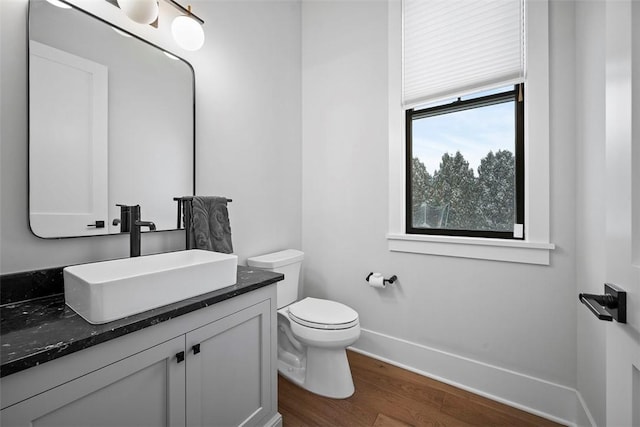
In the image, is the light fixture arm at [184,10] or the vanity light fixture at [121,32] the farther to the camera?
the light fixture arm at [184,10]

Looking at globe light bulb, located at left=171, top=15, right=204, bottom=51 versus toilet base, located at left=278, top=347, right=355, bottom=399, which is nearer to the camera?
globe light bulb, located at left=171, top=15, right=204, bottom=51

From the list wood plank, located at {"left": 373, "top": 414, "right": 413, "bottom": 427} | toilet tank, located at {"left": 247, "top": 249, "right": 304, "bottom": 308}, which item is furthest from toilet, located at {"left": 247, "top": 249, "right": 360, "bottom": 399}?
wood plank, located at {"left": 373, "top": 414, "right": 413, "bottom": 427}

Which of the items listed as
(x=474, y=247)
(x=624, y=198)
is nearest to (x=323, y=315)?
(x=474, y=247)

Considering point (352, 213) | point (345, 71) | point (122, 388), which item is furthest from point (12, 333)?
point (345, 71)

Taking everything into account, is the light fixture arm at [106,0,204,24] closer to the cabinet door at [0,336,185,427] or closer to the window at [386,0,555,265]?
the window at [386,0,555,265]

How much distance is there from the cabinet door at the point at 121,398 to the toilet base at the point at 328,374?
90 centimetres

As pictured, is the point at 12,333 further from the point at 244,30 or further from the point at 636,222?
the point at 244,30

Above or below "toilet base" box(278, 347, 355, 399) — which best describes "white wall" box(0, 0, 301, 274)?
above

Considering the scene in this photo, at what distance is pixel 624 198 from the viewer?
1.85ft

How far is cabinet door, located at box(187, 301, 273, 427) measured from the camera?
1021mm

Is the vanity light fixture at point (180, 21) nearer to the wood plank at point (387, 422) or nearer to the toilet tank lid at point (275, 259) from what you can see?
the toilet tank lid at point (275, 259)

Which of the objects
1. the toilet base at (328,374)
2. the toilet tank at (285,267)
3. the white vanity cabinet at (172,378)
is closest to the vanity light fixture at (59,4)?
the white vanity cabinet at (172,378)

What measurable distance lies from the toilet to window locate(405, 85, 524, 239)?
81cm

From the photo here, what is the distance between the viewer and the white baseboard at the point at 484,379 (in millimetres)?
1486
